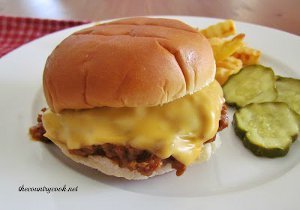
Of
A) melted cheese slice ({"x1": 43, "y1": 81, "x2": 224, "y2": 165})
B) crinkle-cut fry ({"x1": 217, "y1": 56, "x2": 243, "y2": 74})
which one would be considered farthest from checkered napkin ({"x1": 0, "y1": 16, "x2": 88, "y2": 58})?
melted cheese slice ({"x1": 43, "y1": 81, "x2": 224, "y2": 165})

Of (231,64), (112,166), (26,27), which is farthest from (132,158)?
(26,27)

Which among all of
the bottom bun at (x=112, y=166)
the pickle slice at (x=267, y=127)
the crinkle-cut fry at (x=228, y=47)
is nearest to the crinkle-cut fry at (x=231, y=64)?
the crinkle-cut fry at (x=228, y=47)

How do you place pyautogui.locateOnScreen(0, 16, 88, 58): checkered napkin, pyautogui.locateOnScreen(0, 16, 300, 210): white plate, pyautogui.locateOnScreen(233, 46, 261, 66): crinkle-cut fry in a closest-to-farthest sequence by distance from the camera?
pyautogui.locateOnScreen(0, 16, 300, 210): white plate → pyautogui.locateOnScreen(233, 46, 261, 66): crinkle-cut fry → pyautogui.locateOnScreen(0, 16, 88, 58): checkered napkin

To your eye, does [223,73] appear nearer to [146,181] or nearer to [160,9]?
[146,181]

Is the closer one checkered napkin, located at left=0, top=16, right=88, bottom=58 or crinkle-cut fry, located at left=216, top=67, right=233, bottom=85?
crinkle-cut fry, located at left=216, top=67, right=233, bottom=85

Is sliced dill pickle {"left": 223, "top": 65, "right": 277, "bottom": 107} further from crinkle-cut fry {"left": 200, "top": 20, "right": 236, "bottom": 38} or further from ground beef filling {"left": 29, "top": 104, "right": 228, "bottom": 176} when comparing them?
ground beef filling {"left": 29, "top": 104, "right": 228, "bottom": 176}

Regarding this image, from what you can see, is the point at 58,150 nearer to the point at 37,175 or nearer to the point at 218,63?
the point at 37,175

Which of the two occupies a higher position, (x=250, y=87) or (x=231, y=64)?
(x=231, y=64)

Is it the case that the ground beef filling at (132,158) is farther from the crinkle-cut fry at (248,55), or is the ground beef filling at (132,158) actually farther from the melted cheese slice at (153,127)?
the crinkle-cut fry at (248,55)

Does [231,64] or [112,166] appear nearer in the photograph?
[112,166]
